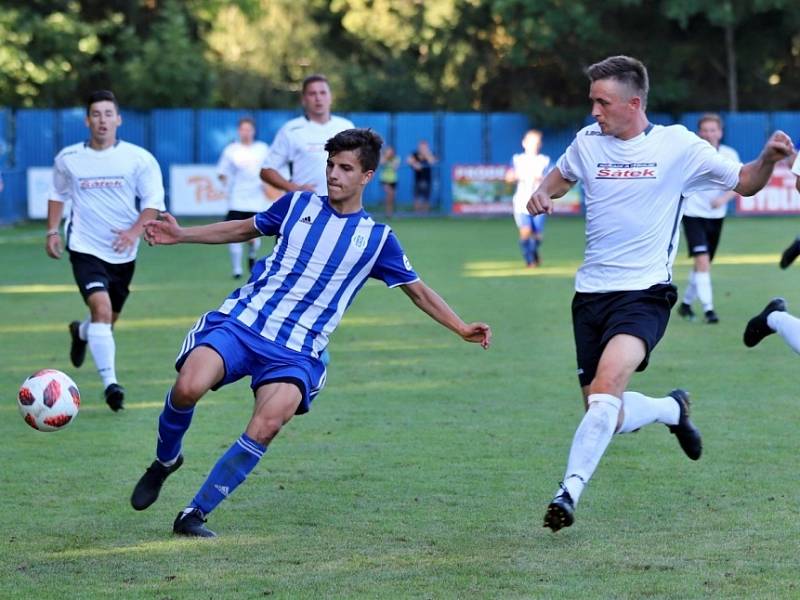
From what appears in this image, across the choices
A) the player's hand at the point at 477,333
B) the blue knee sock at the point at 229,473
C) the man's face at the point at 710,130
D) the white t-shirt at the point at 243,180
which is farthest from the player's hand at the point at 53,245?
the white t-shirt at the point at 243,180

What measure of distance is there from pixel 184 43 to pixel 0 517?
37.8 meters

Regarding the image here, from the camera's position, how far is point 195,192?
37.2 metres

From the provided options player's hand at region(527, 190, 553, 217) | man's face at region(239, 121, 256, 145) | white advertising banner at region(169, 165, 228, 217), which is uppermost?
man's face at region(239, 121, 256, 145)

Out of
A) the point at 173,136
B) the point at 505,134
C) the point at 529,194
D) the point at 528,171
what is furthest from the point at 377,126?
the point at 529,194

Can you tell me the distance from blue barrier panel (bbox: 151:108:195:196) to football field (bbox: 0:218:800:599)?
27062 mm

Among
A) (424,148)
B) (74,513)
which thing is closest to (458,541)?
(74,513)

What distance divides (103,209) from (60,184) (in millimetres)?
417

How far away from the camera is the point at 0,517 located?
695 centimetres

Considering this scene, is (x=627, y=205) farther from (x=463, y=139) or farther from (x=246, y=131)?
(x=463, y=139)

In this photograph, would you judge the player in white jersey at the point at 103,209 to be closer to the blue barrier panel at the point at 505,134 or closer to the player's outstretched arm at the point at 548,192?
the player's outstretched arm at the point at 548,192

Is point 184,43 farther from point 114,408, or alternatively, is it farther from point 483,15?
point 114,408

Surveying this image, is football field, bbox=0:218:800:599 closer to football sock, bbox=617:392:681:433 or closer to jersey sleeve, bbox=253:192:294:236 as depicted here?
football sock, bbox=617:392:681:433

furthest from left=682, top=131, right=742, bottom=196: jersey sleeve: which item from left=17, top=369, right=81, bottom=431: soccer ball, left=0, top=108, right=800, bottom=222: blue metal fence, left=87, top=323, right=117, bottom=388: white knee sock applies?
left=0, top=108, right=800, bottom=222: blue metal fence

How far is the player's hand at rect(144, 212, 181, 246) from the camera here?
685 cm
